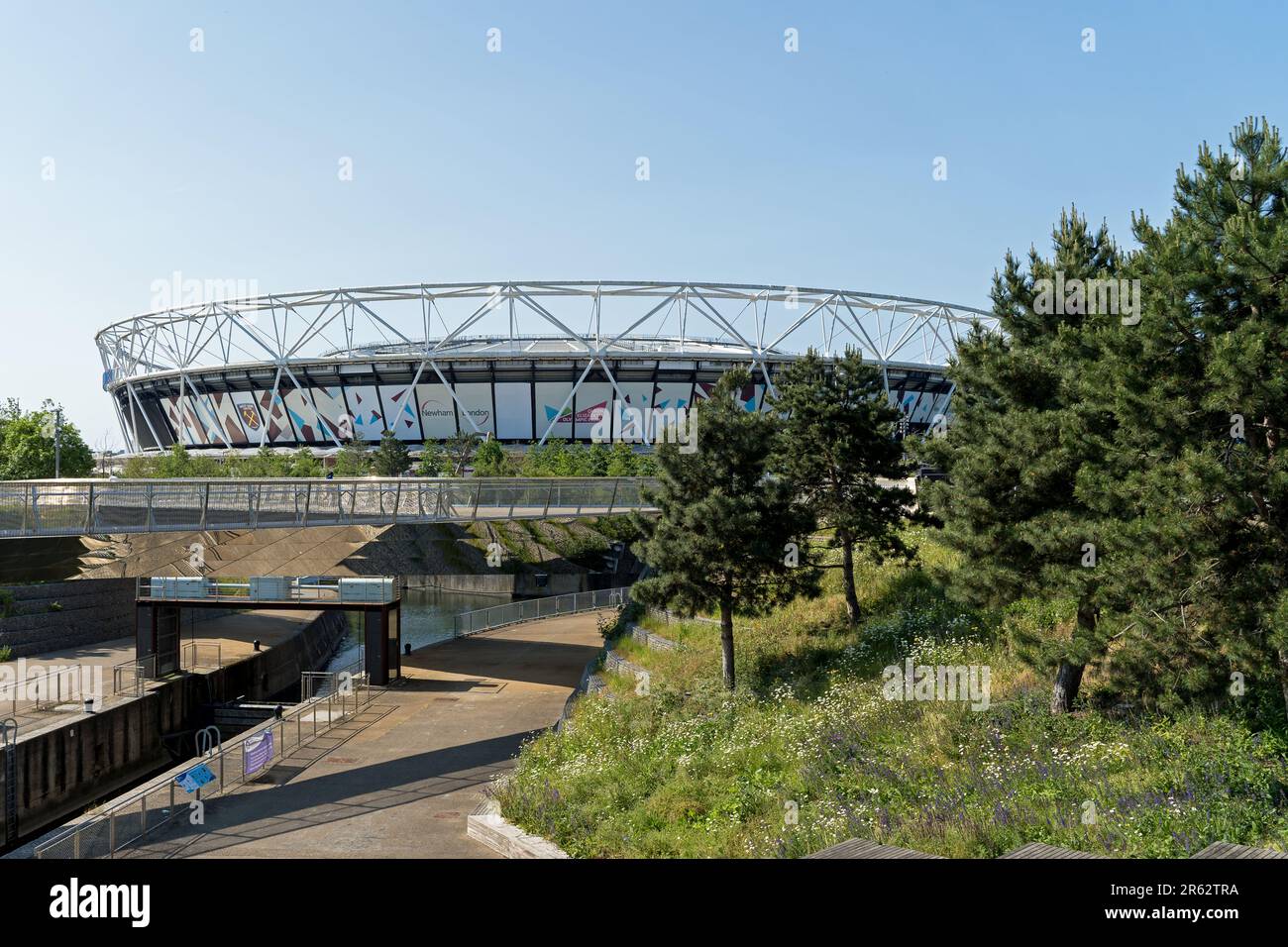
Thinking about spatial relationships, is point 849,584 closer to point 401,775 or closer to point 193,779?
point 401,775

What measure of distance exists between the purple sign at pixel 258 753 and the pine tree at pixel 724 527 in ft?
27.6

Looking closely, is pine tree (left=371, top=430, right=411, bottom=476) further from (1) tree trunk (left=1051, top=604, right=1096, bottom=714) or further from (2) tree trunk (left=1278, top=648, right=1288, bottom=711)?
(2) tree trunk (left=1278, top=648, right=1288, bottom=711)

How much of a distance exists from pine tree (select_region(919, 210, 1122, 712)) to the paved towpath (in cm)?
943

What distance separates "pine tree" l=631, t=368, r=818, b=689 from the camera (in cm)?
2003

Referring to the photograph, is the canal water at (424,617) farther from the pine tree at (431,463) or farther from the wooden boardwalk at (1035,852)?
the wooden boardwalk at (1035,852)

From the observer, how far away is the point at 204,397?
86188mm

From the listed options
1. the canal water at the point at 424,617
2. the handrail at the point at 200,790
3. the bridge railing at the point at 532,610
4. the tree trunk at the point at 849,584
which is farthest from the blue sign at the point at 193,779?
the bridge railing at the point at 532,610

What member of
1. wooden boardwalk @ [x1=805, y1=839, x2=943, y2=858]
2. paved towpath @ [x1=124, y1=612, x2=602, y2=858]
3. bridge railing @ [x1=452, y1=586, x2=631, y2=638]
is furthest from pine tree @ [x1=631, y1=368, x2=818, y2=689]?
bridge railing @ [x1=452, y1=586, x2=631, y2=638]

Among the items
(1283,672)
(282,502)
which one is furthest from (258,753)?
(1283,672)

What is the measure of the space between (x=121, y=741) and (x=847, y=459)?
69.5ft

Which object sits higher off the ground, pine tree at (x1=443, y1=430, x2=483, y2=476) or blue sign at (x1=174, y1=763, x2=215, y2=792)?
pine tree at (x1=443, y1=430, x2=483, y2=476)
